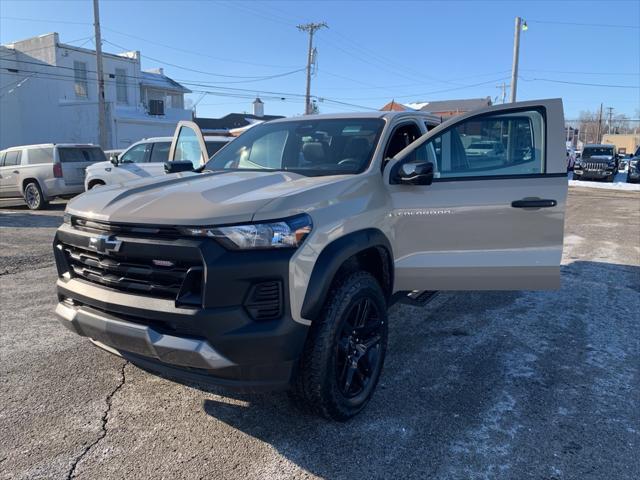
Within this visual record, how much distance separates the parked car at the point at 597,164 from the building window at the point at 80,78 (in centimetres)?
2903

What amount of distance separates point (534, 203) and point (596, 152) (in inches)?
1040

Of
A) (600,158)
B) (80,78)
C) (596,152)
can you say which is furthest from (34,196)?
(596,152)

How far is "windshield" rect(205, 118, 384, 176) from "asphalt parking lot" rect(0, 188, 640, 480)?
1612 millimetres

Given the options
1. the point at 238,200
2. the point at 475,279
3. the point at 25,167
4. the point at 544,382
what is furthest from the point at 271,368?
the point at 25,167

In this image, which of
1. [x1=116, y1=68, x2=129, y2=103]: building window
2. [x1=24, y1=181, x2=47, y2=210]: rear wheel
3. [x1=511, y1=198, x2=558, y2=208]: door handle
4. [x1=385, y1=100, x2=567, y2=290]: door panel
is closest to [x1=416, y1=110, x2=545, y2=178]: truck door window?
[x1=385, y1=100, x2=567, y2=290]: door panel

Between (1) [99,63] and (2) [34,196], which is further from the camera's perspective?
(1) [99,63]

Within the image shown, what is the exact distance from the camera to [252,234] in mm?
2512

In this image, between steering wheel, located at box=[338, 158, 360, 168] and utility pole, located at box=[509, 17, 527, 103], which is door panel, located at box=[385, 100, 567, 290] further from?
utility pole, located at box=[509, 17, 527, 103]

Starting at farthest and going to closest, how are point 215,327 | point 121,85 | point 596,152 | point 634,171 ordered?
1. point 121,85
2. point 596,152
3. point 634,171
4. point 215,327

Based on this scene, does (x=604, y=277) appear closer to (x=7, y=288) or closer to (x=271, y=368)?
(x=271, y=368)

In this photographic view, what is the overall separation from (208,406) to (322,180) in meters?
1.65

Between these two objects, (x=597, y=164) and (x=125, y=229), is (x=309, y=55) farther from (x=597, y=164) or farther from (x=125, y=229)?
(x=125, y=229)

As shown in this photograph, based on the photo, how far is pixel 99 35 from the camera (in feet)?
73.3

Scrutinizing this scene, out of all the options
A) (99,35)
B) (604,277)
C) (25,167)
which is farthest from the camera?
(99,35)
